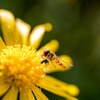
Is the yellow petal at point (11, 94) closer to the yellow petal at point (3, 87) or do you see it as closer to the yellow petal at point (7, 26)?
the yellow petal at point (3, 87)

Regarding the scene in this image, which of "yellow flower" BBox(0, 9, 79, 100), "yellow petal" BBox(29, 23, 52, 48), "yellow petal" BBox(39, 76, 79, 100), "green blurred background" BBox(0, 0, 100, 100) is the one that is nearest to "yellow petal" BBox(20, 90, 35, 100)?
"yellow flower" BBox(0, 9, 79, 100)

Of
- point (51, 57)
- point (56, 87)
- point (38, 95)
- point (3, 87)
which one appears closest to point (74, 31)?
point (56, 87)

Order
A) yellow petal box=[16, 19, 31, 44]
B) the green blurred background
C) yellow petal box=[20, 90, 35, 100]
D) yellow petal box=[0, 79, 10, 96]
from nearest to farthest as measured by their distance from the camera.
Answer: yellow petal box=[0, 79, 10, 96]
yellow petal box=[20, 90, 35, 100]
yellow petal box=[16, 19, 31, 44]
the green blurred background

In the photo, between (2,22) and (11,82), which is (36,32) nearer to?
(2,22)

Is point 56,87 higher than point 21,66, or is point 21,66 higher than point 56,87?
point 21,66

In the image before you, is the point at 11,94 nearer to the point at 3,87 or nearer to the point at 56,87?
the point at 3,87

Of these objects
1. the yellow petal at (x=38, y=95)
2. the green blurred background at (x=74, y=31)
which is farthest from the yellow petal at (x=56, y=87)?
Result: the green blurred background at (x=74, y=31)

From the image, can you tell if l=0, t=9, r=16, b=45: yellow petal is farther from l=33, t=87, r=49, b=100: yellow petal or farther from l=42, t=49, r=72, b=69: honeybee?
l=33, t=87, r=49, b=100: yellow petal
